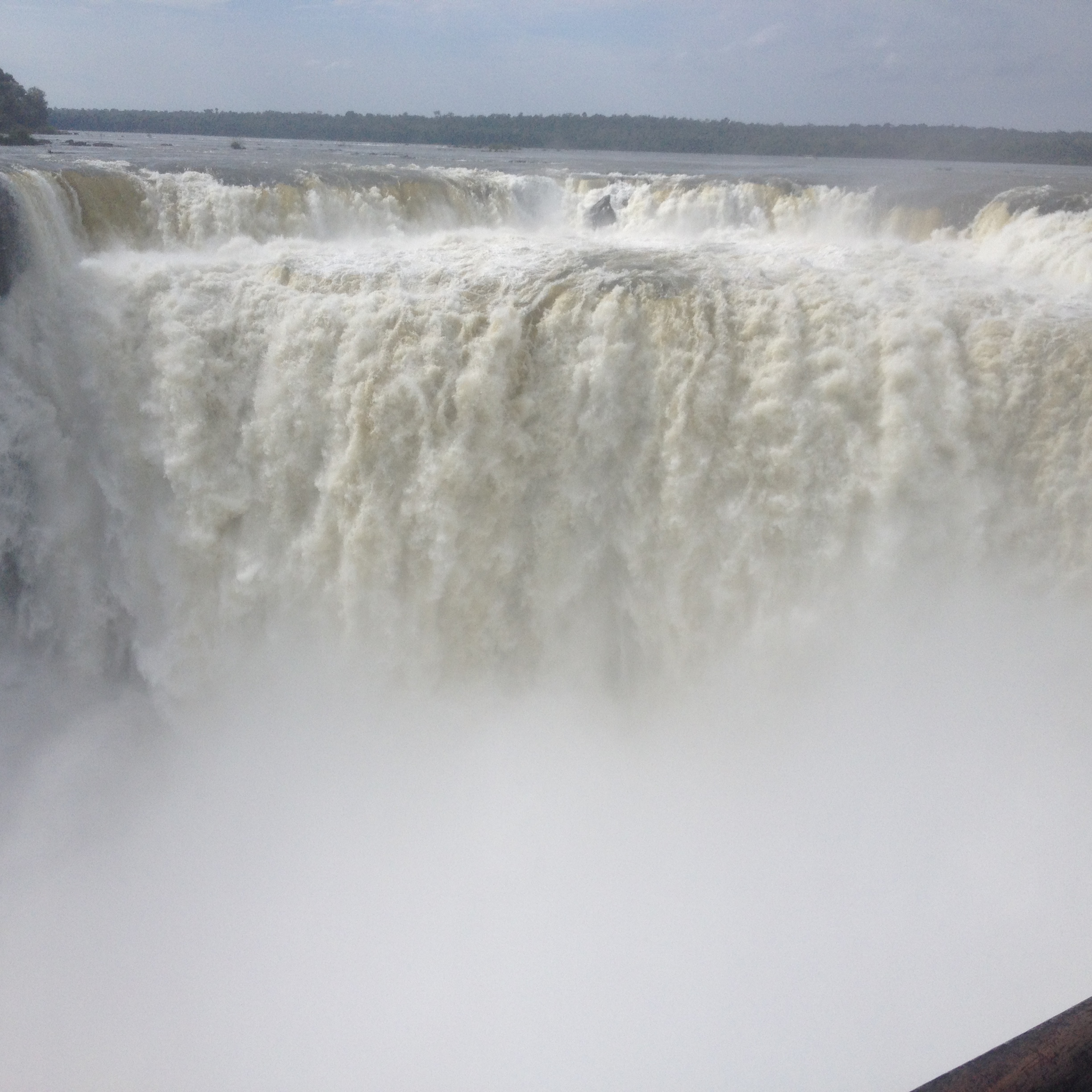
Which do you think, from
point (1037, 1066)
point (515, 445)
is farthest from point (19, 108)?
point (1037, 1066)

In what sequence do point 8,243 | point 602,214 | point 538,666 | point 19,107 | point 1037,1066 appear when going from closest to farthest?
point 1037,1066 → point 538,666 → point 8,243 → point 602,214 → point 19,107

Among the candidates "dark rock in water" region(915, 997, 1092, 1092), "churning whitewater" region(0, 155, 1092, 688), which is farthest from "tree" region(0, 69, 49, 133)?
"dark rock in water" region(915, 997, 1092, 1092)

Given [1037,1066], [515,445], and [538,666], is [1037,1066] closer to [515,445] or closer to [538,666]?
[515,445]

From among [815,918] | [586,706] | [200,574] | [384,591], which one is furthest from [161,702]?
[815,918]

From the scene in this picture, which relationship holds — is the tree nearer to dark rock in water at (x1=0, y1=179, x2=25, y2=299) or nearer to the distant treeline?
the distant treeline

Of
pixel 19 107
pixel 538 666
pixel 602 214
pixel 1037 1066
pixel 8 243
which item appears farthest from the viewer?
pixel 19 107

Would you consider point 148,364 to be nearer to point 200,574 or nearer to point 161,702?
point 200,574

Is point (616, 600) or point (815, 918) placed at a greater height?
point (616, 600)
